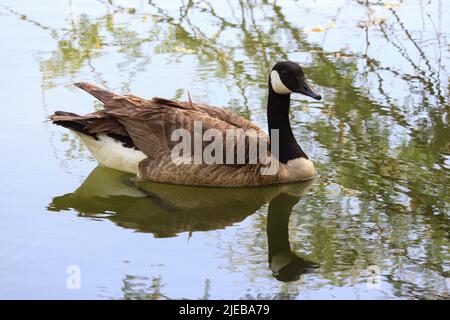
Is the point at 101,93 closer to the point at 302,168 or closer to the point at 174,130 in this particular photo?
the point at 174,130

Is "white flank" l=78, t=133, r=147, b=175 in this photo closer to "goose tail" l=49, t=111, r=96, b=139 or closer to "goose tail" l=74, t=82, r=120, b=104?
"goose tail" l=49, t=111, r=96, b=139

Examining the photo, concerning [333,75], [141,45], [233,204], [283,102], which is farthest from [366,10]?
[233,204]

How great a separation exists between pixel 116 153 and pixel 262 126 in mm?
1949

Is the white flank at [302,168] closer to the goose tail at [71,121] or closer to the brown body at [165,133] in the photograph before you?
the brown body at [165,133]

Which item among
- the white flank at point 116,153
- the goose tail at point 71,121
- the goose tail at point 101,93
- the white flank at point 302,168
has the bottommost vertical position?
the white flank at point 302,168

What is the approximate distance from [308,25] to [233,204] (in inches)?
231

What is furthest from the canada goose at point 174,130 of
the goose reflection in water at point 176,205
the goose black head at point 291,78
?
the goose reflection in water at point 176,205

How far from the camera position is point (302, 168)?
10336 mm

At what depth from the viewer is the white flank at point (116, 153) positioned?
10.5m

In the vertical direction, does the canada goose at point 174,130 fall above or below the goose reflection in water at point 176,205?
above

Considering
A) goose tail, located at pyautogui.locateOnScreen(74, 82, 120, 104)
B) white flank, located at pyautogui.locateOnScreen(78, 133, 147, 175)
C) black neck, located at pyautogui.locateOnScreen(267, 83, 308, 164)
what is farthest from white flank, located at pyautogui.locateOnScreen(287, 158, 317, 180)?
goose tail, located at pyautogui.locateOnScreen(74, 82, 120, 104)

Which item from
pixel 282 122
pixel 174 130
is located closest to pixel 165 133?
pixel 174 130

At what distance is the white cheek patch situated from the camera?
34.1 feet

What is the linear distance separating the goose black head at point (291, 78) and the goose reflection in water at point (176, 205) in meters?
1.05
